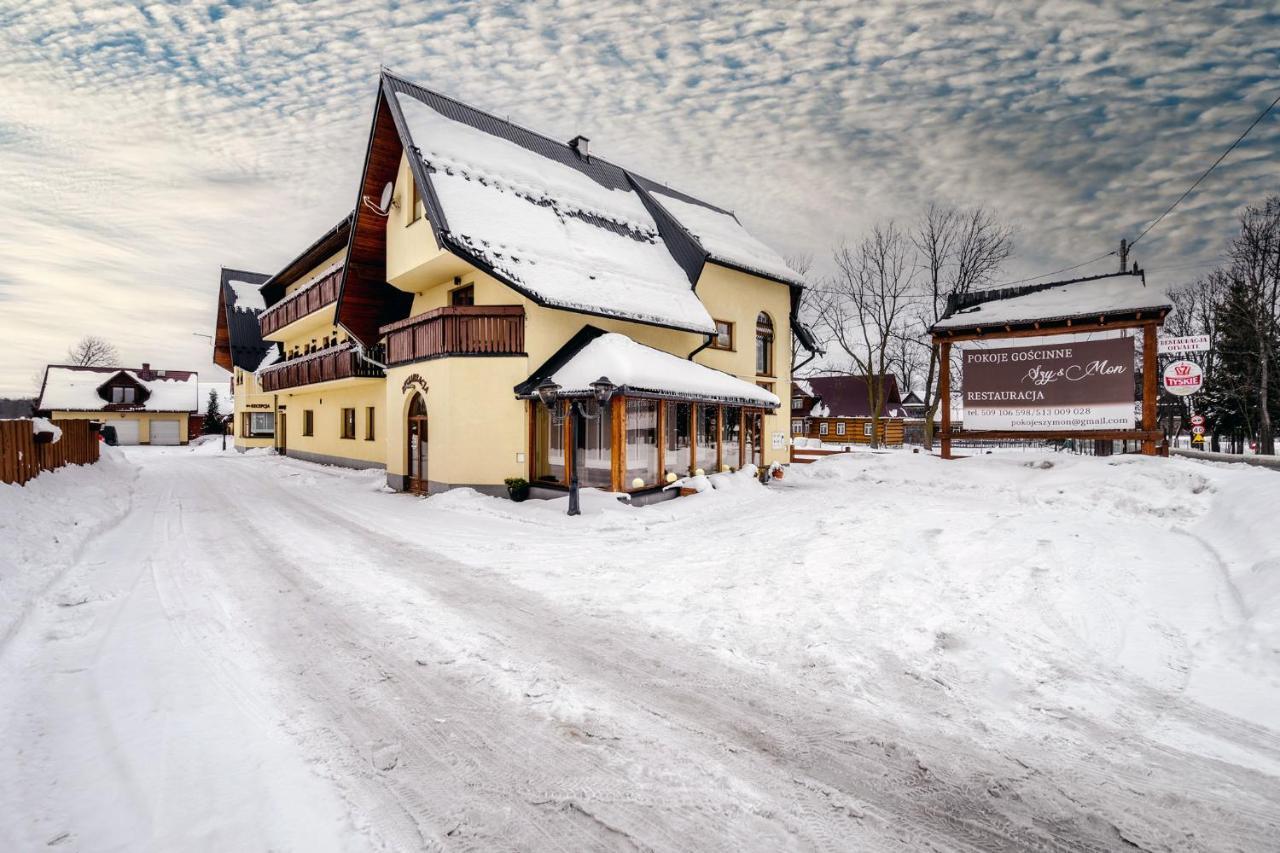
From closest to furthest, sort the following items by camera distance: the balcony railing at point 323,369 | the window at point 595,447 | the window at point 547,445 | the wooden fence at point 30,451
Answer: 1. the wooden fence at point 30,451
2. the window at point 595,447
3. the window at point 547,445
4. the balcony railing at point 323,369

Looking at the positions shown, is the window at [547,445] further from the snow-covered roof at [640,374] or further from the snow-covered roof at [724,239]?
the snow-covered roof at [724,239]

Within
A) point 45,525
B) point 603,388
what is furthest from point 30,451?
point 603,388

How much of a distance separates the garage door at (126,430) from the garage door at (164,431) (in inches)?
42.2

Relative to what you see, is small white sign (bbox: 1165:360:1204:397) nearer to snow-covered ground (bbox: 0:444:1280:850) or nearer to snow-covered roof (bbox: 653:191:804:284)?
snow-covered ground (bbox: 0:444:1280:850)

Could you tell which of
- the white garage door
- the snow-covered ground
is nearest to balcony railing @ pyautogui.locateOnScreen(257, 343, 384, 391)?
the snow-covered ground

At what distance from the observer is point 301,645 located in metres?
5.22

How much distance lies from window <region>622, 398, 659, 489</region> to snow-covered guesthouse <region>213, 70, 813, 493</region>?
0.15 feet

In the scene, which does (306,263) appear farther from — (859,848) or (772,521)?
(859,848)

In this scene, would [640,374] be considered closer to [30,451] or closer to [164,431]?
[30,451]

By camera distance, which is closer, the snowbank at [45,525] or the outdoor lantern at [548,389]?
the snowbank at [45,525]

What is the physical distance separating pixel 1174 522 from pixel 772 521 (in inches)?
256

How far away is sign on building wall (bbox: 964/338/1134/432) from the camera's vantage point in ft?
46.0

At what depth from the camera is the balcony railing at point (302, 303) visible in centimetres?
2273

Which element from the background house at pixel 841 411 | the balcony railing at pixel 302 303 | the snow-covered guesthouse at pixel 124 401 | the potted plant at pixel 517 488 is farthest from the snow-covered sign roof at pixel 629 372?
the snow-covered guesthouse at pixel 124 401
